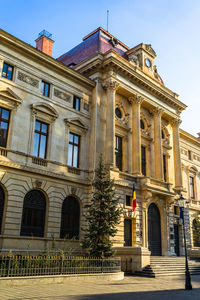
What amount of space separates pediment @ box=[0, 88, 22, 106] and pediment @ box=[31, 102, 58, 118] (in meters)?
1.33

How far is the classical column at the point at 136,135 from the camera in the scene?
95.8 feet

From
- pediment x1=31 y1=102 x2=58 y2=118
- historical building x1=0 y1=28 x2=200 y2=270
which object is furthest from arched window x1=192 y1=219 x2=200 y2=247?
pediment x1=31 y1=102 x2=58 y2=118

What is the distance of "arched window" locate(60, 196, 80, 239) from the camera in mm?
23731

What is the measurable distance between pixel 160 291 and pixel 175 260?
12.0 metres

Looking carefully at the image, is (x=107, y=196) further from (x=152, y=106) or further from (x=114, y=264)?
(x=152, y=106)

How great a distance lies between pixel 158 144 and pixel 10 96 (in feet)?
56.4

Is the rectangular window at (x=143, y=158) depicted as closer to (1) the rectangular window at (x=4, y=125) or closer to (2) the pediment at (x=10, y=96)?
(2) the pediment at (x=10, y=96)

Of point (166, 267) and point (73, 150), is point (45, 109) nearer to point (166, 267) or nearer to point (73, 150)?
point (73, 150)

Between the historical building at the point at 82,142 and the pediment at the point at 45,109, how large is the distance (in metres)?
0.08

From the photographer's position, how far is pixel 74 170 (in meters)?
25.7

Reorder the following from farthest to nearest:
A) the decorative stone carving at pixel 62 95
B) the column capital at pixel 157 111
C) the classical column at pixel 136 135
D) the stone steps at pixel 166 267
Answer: the column capital at pixel 157 111, the classical column at pixel 136 135, the decorative stone carving at pixel 62 95, the stone steps at pixel 166 267

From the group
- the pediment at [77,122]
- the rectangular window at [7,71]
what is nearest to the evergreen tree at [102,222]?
the pediment at [77,122]

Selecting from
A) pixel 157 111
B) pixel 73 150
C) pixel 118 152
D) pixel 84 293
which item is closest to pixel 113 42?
pixel 157 111

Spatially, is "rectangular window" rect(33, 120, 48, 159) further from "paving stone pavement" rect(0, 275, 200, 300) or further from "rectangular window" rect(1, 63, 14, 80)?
"paving stone pavement" rect(0, 275, 200, 300)
